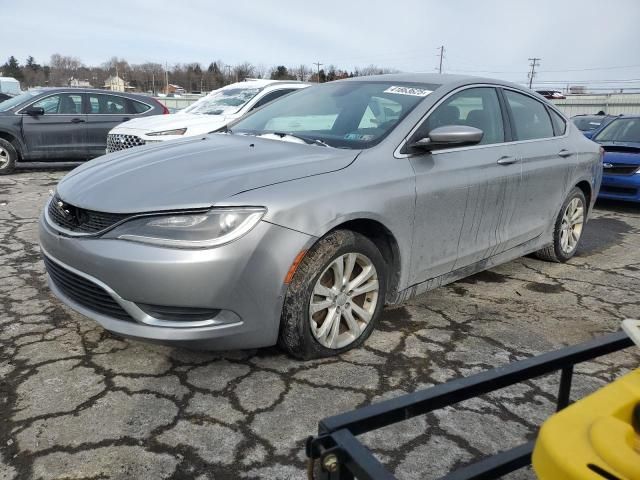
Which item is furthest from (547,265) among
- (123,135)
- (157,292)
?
(123,135)

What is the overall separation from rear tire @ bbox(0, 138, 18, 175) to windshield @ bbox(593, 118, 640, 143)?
31.5ft

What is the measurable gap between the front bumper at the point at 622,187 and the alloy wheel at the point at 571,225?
10.3 feet

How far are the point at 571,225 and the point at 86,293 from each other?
3.96m

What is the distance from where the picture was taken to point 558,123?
14.9 feet

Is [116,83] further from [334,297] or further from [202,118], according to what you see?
[334,297]

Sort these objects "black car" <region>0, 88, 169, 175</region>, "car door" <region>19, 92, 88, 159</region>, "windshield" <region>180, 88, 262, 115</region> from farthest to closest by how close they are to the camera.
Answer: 1. "car door" <region>19, 92, 88, 159</region>
2. "black car" <region>0, 88, 169, 175</region>
3. "windshield" <region>180, 88, 262, 115</region>

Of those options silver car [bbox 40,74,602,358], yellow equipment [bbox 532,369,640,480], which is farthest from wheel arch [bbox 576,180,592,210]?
yellow equipment [bbox 532,369,640,480]

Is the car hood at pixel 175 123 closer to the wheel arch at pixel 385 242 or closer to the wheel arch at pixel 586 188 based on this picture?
the wheel arch at pixel 586 188

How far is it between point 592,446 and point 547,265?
411 centimetres

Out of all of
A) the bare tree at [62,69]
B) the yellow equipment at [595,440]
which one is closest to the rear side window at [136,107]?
the yellow equipment at [595,440]

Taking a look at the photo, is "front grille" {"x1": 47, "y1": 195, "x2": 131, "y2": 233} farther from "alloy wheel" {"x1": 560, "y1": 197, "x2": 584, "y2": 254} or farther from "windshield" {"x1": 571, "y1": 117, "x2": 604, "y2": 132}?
"windshield" {"x1": 571, "y1": 117, "x2": 604, "y2": 132}

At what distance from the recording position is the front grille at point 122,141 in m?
7.25

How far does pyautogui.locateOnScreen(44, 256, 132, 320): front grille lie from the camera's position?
2529mm

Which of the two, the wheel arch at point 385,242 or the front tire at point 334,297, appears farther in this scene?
the wheel arch at point 385,242
